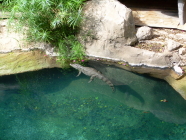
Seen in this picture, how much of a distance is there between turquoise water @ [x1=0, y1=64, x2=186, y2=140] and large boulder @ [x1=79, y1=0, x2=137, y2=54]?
2.85ft

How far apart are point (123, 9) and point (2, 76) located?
4.02 meters

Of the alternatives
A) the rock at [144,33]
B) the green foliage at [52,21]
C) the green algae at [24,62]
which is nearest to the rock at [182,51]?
the rock at [144,33]

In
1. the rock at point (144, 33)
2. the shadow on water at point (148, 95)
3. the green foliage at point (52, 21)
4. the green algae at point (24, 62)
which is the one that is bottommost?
the shadow on water at point (148, 95)

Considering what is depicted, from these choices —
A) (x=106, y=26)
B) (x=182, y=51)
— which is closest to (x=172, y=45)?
(x=182, y=51)

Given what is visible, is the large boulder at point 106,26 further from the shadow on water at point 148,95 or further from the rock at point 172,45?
the rock at point 172,45

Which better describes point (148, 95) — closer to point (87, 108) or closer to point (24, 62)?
point (87, 108)

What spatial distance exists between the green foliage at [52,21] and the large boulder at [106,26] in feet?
1.00

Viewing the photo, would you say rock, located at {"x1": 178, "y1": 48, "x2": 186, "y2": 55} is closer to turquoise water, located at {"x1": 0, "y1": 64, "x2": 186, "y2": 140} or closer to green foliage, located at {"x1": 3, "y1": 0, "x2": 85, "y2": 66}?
turquoise water, located at {"x1": 0, "y1": 64, "x2": 186, "y2": 140}

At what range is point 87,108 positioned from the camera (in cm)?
475

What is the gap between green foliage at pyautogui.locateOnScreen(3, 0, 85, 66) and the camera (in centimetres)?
555

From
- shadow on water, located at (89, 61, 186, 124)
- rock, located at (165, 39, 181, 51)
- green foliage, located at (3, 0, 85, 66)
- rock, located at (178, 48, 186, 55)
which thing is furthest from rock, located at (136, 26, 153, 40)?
green foliage, located at (3, 0, 85, 66)

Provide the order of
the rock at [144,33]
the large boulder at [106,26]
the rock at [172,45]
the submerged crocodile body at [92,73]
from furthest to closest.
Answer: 1. the rock at [144,33]
2. the large boulder at [106,26]
3. the rock at [172,45]
4. the submerged crocodile body at [92,73]

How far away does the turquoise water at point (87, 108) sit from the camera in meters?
4.22

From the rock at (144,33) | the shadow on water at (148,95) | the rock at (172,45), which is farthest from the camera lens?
the rock at (144,33)
